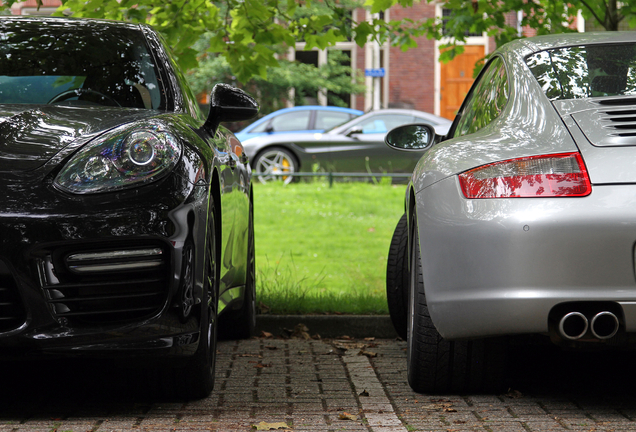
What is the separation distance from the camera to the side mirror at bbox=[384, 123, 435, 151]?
4.66m

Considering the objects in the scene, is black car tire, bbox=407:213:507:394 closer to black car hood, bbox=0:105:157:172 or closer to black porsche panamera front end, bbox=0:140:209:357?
black porsche panamera front end, bbox=0:140:209:357

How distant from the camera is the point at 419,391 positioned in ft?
12.1

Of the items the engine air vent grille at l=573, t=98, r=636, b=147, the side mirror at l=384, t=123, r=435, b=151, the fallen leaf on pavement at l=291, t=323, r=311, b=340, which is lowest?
the fallen leaf on pavement at l=291, t=323, r=311, b=340

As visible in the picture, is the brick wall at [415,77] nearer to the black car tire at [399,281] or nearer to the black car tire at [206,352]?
the black car tire at [399,281]

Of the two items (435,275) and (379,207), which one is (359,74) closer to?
(379,207)

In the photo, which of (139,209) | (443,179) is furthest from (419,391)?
(139,209)

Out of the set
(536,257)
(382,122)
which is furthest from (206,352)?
(382,122)

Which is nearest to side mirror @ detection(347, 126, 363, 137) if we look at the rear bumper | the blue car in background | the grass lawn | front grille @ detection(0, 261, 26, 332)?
the blue car in background

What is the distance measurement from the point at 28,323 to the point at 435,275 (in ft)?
4.54

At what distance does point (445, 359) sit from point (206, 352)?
922mm

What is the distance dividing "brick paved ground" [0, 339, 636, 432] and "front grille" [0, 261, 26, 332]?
1.17ft

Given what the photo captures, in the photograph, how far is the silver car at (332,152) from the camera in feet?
51.6

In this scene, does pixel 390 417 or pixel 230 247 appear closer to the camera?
pixel 390 417

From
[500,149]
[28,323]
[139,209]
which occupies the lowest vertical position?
[28,323]
